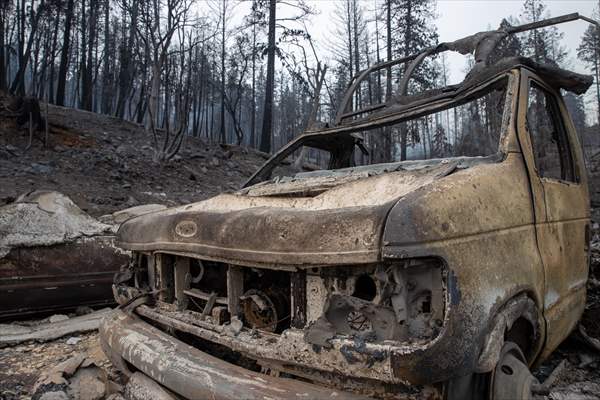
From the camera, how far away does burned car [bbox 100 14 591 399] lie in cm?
149

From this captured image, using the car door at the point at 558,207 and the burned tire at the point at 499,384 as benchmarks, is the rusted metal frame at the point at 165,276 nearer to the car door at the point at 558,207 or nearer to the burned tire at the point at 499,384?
the burned tire at the point at 499,384

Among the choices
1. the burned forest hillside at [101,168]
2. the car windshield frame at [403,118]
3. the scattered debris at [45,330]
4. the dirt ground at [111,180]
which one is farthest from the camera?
the burned forest hillside at [101,168]

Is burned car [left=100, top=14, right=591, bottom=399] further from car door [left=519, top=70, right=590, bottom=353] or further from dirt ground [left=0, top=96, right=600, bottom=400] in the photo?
dirt ground [left=0, top=96, right=600, bottom=400]

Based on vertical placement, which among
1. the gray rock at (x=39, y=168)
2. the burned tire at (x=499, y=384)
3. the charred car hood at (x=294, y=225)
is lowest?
the burned tire at (x=499, y=384)

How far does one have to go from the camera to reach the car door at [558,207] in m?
2.22

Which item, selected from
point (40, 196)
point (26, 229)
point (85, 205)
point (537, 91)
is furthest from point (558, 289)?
point (85, 205)

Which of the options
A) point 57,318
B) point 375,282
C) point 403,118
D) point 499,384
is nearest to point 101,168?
point 57,318

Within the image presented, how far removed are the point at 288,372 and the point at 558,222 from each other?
5.80 feet

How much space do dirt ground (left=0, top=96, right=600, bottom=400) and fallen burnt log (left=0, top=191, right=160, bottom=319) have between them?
582 mm

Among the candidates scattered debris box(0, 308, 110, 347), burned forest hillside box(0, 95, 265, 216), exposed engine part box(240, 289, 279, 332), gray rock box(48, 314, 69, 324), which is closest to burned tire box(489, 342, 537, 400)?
exposed engine part box(240, 289, 279, 332)

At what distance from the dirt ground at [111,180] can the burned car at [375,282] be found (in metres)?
0.46

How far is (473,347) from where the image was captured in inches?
57.7

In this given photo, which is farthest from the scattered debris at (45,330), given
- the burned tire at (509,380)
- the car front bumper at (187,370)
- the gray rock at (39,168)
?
the gray rock at (39,168)

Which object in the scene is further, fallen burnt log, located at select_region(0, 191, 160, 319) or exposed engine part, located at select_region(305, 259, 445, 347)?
fallen burnt log, located at select_region(0, 191, 160, 319)
